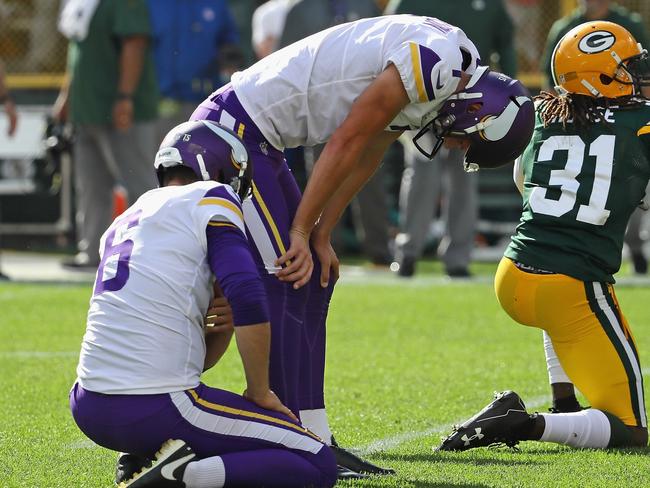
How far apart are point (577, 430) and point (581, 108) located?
3.92 ft

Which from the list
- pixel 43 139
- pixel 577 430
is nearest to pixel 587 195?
pixel 577 430

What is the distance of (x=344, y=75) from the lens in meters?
4.43

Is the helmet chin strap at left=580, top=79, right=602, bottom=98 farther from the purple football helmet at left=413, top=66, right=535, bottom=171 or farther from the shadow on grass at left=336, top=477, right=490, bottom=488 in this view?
the shadow on grass at left=336, top=477, right=490, bottom=488

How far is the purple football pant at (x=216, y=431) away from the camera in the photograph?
3.92 meters

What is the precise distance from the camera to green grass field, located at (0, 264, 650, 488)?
445 cm

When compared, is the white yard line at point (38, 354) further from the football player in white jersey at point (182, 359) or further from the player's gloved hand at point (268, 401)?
the player's gloved hand at point (268, 401)

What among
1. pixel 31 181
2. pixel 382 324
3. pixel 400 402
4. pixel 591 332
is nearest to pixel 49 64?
pixel 31 181

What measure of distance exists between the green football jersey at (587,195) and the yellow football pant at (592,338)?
0.07 meters

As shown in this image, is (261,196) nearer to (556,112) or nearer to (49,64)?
(556,112)

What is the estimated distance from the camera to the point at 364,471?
4410 mm

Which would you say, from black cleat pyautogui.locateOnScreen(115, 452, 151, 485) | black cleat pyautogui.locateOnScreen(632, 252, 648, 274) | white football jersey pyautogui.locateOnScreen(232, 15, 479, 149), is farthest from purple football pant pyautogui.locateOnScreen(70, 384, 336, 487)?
black cleat pyautogui.locateOnScreen(632, 252, 648, 274)

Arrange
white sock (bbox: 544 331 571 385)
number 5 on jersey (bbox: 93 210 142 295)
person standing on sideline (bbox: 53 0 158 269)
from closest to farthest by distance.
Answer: number 5 on jersey (bbox: 93 210 142 295), white sock (bbox: 544 331 571 385), person standing on sideline (bbox: 53 0 158 269)

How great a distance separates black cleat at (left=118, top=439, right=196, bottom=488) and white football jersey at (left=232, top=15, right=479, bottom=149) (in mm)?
1157

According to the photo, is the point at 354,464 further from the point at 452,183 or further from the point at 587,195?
the point at 452,183
